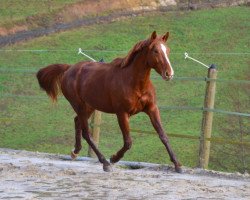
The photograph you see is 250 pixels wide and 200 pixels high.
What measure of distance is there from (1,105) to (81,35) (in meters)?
12.2

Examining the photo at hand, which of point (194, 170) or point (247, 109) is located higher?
point (194, 170)

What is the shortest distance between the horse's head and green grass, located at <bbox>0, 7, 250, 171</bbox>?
11.7 ft

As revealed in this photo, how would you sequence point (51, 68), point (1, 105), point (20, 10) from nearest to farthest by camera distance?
point (51, 68) < point (1, 105) < point (20, 10)

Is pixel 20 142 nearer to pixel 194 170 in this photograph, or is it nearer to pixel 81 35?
pixel 194 170

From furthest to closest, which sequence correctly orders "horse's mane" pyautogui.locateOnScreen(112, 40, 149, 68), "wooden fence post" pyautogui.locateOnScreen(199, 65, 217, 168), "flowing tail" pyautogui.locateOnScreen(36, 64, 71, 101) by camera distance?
"flowing tail" pyautogui.locateOnScreen(36, 64, 71, 101) → "wooden fence post" pyautogui.locateOnScreen(199, 65, 217, 168) → "horse's mane" pyautogui.locateOnScreen(112, 40, 149, 68)

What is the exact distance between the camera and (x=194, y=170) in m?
10.4

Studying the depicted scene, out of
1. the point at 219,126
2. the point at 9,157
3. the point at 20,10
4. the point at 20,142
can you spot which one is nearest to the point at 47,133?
the point at 20,142

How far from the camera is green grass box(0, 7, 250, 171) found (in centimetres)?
2269

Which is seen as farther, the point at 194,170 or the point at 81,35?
the point at 81,35

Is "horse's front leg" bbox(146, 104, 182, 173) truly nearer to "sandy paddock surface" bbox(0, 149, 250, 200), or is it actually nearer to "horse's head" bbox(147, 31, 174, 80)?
"sandy paddock surface" bbox(0, 149, 250, 200)

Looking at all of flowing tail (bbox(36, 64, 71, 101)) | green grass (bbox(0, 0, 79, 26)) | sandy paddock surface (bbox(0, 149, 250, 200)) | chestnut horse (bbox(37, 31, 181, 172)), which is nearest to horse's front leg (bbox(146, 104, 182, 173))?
chestnut horse (bbox(37, 31, 181, 172))

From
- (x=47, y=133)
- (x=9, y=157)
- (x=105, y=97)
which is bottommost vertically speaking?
(x=47, y=133)

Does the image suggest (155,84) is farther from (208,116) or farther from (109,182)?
(109,182)

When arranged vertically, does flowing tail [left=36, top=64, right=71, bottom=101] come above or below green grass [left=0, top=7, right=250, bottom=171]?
above
